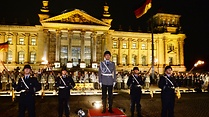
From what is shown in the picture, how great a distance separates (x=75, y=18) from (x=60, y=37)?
6036mm

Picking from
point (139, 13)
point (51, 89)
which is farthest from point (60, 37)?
point (139, 13)

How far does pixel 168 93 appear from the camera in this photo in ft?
29.0

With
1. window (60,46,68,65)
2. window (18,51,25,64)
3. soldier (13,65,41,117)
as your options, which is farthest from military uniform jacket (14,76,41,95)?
window (18,51,25,64)

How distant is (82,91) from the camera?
22.4 m

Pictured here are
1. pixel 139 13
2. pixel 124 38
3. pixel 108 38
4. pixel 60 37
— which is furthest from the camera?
pixel 124 38

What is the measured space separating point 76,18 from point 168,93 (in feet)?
145

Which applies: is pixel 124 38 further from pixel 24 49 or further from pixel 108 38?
pixel 24 49

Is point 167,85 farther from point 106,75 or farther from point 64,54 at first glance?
point 64,54

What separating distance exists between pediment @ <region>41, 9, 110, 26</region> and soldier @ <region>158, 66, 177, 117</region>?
43094 mm

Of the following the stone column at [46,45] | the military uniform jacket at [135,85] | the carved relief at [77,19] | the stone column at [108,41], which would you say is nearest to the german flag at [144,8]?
the military uniform jacket at [135,85]

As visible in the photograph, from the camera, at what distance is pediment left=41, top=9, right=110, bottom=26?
49.1m

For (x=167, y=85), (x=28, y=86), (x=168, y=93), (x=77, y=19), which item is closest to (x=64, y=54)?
(x=77, y=19)

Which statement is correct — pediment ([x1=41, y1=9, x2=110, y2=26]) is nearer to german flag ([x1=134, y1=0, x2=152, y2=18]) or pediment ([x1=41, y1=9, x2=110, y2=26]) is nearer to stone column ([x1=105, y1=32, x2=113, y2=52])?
stone column ([x1=105, y1=32, x2=113, y2=52])

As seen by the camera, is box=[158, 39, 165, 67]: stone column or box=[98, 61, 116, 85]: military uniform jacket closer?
box=[98, 61, 116, 85]: military uniform jacket
